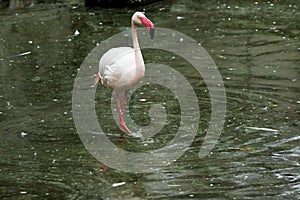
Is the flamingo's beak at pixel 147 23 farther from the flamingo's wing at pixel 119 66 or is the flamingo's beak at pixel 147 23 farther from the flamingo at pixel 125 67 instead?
the flamingo's wing at pixel 119 66

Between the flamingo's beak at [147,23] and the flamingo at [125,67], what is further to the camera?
the flamingo at [125,67]

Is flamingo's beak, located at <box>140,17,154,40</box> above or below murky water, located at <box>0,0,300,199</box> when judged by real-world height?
above

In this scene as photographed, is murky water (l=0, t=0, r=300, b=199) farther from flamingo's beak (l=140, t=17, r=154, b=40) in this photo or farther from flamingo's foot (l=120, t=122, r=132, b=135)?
flamingo's beak (l=140, t=17, r=154, b=40)

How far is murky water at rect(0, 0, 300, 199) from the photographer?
17.7 ft

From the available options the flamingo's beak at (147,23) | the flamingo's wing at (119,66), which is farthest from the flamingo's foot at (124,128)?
the flamingo's beak at (147,23)

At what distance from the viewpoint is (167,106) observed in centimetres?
718

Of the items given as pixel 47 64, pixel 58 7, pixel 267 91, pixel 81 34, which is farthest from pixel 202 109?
pixel 58 7

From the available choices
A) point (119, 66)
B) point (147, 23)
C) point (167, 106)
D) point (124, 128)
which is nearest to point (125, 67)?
point (119, 66)

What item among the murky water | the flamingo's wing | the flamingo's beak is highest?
the flamingo's beak

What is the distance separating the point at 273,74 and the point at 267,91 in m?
0.64

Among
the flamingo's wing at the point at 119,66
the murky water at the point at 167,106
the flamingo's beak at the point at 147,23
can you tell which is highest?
the flamingo's beak at the point at 147,23

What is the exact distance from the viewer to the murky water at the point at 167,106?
5.41 meters

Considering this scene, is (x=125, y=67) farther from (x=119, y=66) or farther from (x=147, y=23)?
(x=147, y=23)

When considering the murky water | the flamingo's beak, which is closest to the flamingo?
the flamingo's beak
